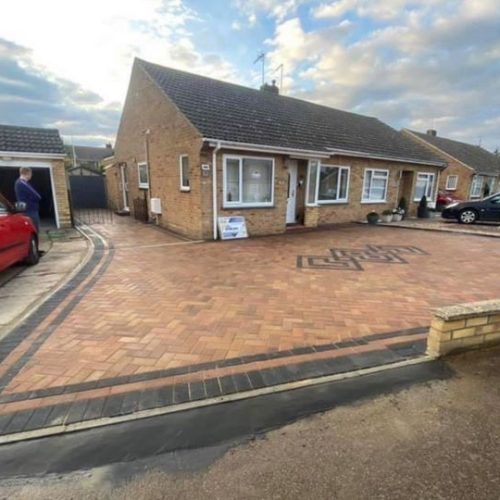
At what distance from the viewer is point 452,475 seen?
189 centimetres

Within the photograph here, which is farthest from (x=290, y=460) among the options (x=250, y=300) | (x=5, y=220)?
(x=5, y=220)

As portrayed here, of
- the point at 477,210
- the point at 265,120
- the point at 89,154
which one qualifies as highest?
the point at 89,154

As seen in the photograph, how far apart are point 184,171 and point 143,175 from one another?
4.48 metres

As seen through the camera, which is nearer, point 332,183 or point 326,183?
point 326,183

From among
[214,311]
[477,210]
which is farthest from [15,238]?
[477,210]

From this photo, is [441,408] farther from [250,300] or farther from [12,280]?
[12,280]

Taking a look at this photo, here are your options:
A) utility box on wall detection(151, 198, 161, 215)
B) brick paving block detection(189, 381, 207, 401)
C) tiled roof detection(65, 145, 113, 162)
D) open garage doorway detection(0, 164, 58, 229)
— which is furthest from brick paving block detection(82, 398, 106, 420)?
tiled roof detection(65, 145, 113, 162)

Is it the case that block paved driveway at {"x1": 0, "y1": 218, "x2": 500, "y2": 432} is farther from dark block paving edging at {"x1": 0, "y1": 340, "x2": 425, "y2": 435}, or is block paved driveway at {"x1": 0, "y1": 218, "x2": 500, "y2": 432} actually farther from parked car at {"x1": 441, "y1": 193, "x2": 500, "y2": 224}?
parked car at {"x1": 441, "y1": 193, "x2": 500, "y2": 224}

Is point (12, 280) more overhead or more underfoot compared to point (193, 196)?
more underfoot

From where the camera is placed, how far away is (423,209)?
15.9 m

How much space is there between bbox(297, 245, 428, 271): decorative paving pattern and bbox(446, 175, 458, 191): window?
883 inches

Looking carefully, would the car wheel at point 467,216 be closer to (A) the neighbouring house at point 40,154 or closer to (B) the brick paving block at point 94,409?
(B) the brick paving block at point 94,409

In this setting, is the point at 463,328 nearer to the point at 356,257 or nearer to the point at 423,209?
the point at 356,257

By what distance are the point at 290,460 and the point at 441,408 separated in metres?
1.36
